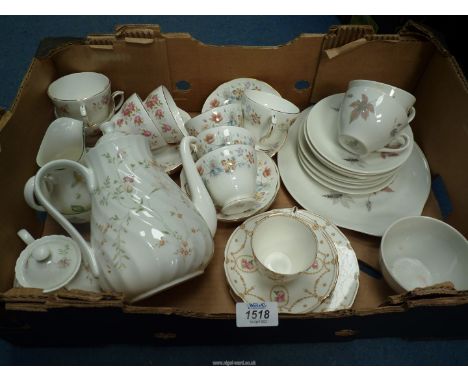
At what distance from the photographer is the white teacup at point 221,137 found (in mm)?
708

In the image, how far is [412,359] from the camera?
718 millimetres

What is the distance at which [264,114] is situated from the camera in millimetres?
765

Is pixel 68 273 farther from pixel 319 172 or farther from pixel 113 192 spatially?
pixel 319 172

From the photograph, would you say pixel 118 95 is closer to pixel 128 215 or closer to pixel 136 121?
pixel 136 121

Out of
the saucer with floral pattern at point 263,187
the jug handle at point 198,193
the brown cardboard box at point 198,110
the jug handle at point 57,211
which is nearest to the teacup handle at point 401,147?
the brown cardboard box at point 198,110

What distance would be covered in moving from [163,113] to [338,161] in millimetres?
369

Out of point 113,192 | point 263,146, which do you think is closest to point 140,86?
point 263,146

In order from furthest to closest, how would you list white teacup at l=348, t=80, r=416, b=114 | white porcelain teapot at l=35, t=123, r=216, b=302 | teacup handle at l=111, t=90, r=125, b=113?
teacup handle at l=111, t=90, r=125, b=113, white teacup at l=348, t=80, r=416, b=114, white porcelain teapot at l=35, t=123, r=216, b=302

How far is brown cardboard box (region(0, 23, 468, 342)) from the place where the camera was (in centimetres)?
54

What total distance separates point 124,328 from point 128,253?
0.16 metres

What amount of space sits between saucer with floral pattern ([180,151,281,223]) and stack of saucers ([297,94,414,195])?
74 mm

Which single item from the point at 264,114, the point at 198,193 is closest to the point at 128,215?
the point at 198,193

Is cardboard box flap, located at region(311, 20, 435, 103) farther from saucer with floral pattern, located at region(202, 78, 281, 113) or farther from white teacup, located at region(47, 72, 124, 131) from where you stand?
white teacup, located at region(47, 72, 124, 131)

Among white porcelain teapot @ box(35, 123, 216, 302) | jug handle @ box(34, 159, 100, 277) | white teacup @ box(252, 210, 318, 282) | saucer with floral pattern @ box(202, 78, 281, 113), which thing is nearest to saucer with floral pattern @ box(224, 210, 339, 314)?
white teacup @ box(252, 210, 318, 282)
